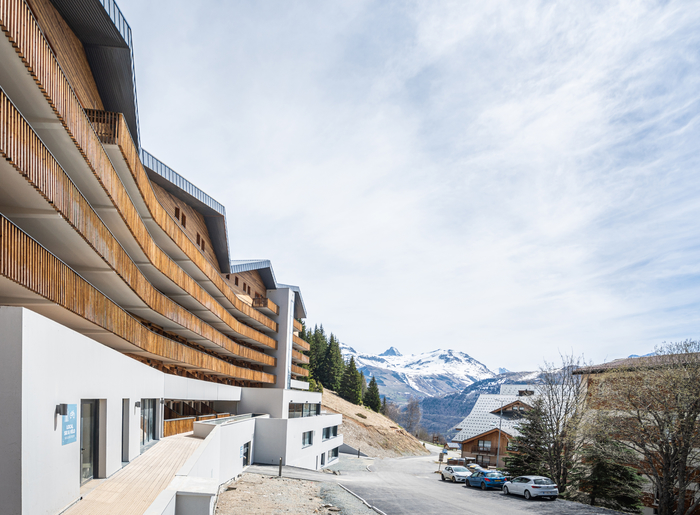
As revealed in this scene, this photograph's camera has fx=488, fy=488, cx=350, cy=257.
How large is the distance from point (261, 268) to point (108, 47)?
2960cm

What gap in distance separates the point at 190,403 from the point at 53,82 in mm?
24057

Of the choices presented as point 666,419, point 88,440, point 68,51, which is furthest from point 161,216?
point 666,419

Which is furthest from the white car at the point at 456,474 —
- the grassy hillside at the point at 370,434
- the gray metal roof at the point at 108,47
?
the grassy hillside at the point at 370,434

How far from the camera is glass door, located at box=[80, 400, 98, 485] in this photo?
397 inches

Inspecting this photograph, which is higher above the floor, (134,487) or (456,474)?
(134,487)

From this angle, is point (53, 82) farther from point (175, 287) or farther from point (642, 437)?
point (642, 437)

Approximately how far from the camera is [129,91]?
1961 centimetres

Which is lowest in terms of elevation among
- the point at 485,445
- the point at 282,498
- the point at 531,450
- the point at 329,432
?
the point at 485,445

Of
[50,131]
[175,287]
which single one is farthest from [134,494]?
[175,287]

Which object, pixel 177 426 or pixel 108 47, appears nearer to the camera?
pixel 108 47

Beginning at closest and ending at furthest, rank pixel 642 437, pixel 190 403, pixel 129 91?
pixel 129 91
pixel 642 437
pixel 190 403

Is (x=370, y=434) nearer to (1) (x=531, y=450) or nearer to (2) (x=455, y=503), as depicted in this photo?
(1) (x=531, y=450)

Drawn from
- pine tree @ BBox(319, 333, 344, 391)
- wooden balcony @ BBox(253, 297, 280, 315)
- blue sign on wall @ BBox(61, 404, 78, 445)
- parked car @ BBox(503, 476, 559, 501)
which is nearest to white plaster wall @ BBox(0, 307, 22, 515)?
blue sign on wall @ BBox(61, 404, 78, 445)

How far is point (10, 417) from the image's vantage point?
265 inches
